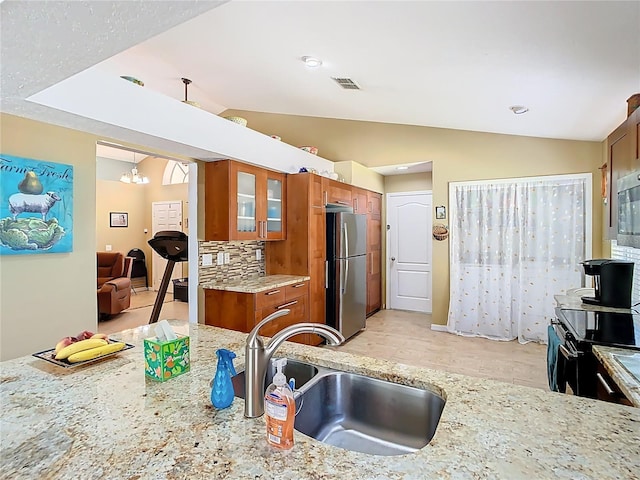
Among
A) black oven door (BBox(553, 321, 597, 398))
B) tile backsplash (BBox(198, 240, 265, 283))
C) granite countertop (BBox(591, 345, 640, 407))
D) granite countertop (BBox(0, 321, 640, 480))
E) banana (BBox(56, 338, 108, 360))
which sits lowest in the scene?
black oven door (BBox(553, 321, 597, 398))

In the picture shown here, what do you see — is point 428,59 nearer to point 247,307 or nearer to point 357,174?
point 247,307

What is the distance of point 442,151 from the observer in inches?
188

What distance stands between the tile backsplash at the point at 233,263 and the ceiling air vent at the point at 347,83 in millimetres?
1951

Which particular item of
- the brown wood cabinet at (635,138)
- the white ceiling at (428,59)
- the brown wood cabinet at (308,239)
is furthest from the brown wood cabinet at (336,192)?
the brown wood cabinet at (635,138)

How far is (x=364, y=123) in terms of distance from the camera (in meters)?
5.17

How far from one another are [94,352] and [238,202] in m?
2.23

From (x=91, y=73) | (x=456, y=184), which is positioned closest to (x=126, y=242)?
(x=91, y=73)

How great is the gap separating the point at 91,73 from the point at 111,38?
1.19 m

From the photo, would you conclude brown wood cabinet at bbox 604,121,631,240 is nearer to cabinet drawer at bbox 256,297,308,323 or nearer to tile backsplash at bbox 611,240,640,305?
tile backsplash at bbox 611,240,640,305

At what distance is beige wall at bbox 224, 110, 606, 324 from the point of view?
13.5ft

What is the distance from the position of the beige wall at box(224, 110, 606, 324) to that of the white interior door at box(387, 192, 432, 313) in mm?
948

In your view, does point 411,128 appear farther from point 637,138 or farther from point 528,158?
point 637,138

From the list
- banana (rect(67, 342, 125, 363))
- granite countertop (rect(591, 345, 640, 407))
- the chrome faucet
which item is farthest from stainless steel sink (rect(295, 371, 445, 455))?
banana (rect(67, 342, 125, 363))

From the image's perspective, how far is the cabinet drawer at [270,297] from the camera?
3266 millimetres
